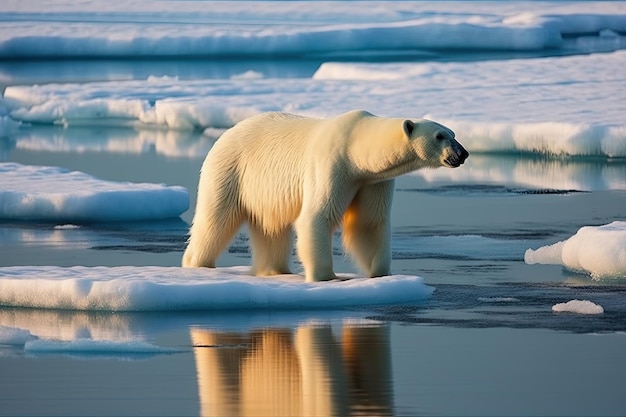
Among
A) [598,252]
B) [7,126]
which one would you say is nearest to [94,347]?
[598,252]

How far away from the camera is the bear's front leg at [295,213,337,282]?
909 centimetres

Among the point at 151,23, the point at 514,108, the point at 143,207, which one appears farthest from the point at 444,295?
the point at 151,23

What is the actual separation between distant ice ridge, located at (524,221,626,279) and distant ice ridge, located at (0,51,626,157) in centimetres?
794

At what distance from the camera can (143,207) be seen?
13.3 metres

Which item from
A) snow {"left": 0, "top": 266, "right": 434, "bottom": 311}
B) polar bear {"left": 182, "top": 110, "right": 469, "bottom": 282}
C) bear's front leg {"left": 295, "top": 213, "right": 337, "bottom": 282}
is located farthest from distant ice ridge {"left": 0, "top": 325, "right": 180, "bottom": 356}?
polar bear {"left": 182, "top": 110, "right": 469, "bottom": 282}

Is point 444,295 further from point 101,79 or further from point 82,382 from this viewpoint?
point 101,79

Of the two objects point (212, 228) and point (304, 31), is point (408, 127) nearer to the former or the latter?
point (212, 228)

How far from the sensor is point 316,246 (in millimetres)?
9102

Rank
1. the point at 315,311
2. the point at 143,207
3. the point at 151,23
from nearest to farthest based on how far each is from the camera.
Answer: the point at 315,311
the point at 143,207
the point at 151,23

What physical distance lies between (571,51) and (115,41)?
32.5 ft

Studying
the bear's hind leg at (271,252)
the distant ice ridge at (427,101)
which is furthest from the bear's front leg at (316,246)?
the distant ice ridge at (427,101)

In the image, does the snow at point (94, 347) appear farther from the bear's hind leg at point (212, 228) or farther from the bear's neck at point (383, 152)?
the bear's hind leg at point (212, 228)

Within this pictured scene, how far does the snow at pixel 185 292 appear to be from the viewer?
Result: 846 centimetres

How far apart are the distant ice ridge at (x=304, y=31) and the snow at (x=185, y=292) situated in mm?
25317
